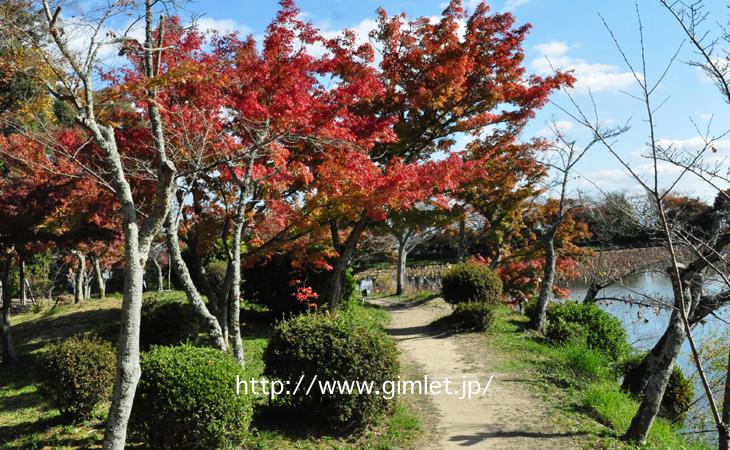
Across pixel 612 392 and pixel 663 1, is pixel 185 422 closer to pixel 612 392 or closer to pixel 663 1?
pixel 663 1

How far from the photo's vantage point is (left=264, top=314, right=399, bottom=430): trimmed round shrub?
5.58 meters

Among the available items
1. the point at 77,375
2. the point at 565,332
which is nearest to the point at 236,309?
the point at 77,375

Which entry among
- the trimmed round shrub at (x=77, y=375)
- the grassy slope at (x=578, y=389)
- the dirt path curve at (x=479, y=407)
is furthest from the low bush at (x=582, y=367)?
the trimmed round shrub at (x=77, y=375)

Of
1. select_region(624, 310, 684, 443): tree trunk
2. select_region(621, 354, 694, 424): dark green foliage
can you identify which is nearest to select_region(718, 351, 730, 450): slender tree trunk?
select_region(624, 310, 684, 443): tree trunk

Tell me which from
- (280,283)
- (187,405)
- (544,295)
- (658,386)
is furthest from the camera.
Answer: (280,283)

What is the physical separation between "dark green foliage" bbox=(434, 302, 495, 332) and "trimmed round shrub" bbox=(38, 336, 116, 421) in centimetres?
747

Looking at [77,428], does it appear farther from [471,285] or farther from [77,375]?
[471,285]

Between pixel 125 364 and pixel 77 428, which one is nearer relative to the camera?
pixel 125 364

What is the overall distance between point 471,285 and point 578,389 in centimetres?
594

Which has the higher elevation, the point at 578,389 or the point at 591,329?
the point at 591,329

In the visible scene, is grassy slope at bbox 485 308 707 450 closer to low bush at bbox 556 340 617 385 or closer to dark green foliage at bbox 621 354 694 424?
low bush at bbox 556 340 617 385

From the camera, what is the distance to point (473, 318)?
1152 cm

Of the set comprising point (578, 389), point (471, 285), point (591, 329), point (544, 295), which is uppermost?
point (471, 285)

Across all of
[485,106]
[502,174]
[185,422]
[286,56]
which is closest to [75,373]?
[185,422]
